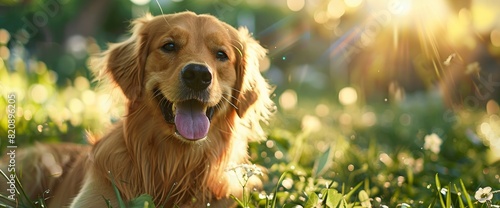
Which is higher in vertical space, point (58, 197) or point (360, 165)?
point (360, 165)

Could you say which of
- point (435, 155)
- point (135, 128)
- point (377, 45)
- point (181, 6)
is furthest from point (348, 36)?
point (135, 128)

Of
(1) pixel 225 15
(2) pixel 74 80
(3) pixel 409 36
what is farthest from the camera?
(2) pixel 74 80

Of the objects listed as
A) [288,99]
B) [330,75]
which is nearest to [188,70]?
[288,99]

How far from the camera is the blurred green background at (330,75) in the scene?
3.72m

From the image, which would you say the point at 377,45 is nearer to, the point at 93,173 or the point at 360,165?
the point at 360,165

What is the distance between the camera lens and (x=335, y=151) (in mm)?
4441

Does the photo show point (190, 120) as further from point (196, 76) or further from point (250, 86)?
point (250, 86)

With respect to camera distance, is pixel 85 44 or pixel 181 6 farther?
pixel 85 44

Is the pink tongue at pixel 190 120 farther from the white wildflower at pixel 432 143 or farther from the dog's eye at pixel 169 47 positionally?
the white wildflower at pixel 432 143

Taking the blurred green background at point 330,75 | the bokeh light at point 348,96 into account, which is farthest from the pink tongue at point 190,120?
the bokeh light at point 348,96

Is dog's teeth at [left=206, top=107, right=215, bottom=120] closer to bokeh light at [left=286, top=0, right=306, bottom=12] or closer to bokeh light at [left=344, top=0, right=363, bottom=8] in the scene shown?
bokeh light at [left=286, top=0, right=306, bottom=12]

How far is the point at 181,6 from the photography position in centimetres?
315

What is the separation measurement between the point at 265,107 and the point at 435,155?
1727 mm

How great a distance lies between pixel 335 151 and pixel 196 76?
190 centimetres
